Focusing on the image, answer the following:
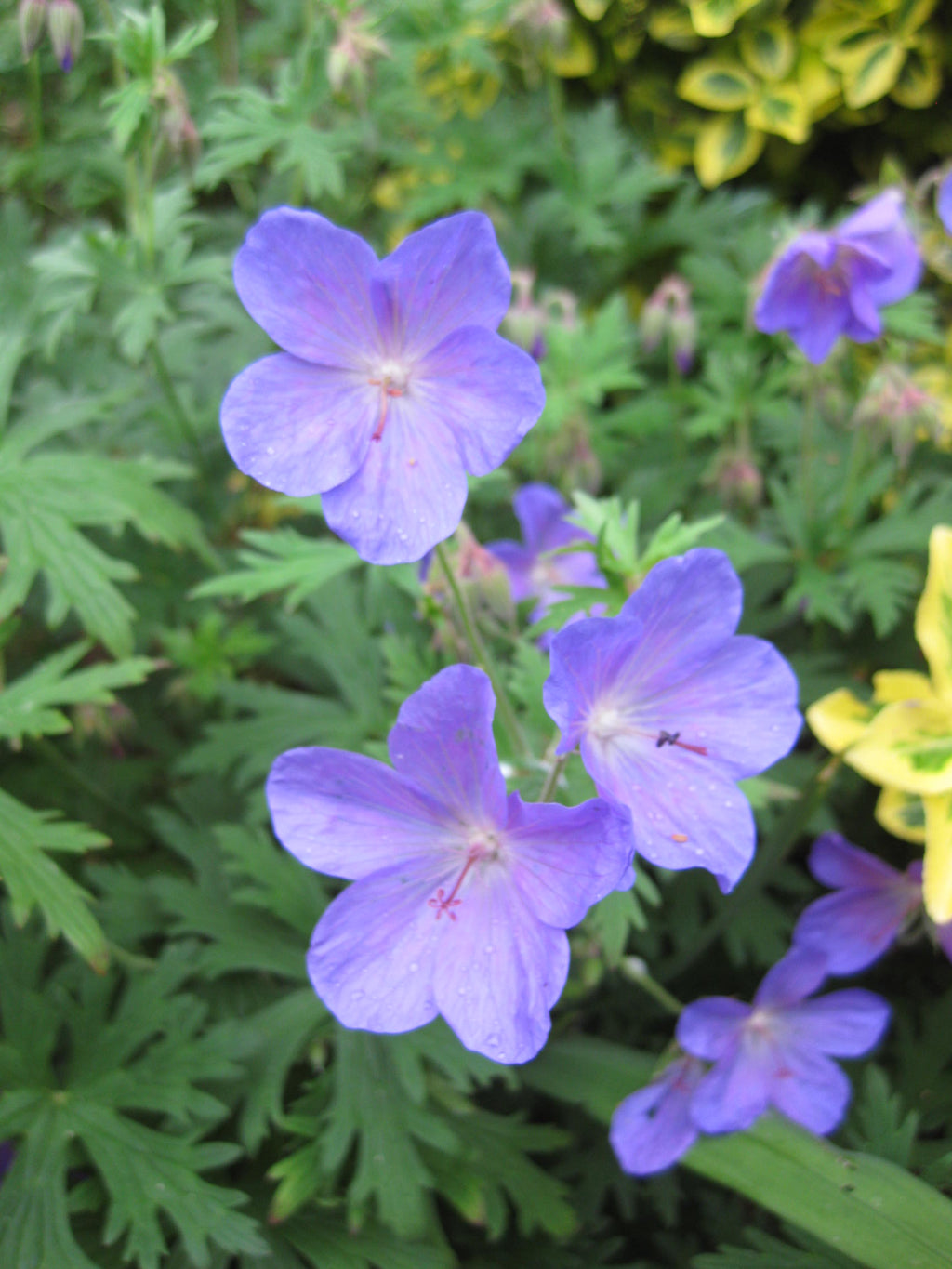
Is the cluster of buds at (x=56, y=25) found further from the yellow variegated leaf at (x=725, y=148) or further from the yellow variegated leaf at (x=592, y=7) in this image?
the yellow variegated leaf at (x=725, y=148)

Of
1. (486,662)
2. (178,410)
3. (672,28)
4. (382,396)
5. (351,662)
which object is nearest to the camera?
(382,396)

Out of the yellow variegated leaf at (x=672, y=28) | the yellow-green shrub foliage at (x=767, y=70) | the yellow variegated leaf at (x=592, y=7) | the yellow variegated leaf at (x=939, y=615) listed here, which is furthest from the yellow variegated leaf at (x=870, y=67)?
the yellow variegated leaf at (x=939, y=615)

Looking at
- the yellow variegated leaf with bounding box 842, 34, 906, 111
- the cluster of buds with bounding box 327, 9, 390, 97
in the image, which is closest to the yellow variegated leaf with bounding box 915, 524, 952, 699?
the cluster of buds with bounding box 327, 9, 390, 97

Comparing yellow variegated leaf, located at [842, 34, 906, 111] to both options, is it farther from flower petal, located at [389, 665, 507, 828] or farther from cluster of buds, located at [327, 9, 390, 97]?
flower petal, located at [389, 665, 507, 828]

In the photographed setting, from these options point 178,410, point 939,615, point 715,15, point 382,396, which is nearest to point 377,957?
point 382,396

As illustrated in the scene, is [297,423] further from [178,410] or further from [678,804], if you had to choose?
[178,410]

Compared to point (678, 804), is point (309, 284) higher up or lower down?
higher up
